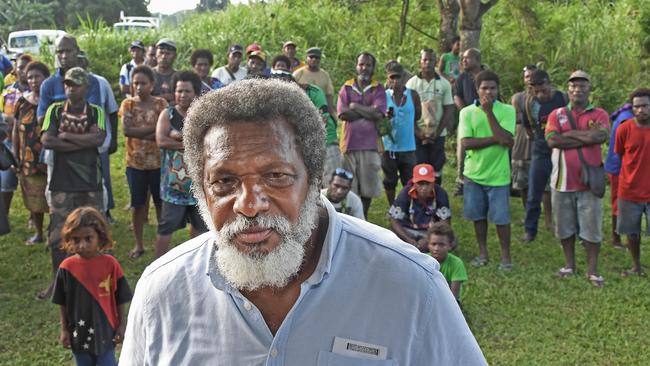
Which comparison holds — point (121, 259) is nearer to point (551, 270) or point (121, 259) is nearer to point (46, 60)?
point (551, 270)

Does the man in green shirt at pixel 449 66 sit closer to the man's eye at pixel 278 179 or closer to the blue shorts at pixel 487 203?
the blue shorts at pixel 487 203

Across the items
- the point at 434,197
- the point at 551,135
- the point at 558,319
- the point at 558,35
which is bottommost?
the point at 558,319

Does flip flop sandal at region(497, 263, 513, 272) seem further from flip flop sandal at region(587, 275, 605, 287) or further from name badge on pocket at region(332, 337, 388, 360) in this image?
name badge on pocket at region(332, 337, 388, 360)

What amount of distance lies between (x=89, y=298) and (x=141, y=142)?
3.08 metres

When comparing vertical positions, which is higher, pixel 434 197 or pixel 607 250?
pixel 434 197

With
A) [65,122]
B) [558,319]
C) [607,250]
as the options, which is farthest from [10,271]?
[607,250]

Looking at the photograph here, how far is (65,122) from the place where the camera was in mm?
6496

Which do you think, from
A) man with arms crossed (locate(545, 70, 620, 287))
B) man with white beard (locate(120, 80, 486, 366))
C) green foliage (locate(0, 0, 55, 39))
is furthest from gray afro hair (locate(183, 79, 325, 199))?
green foliage (locate(0, 0, 55, 39))

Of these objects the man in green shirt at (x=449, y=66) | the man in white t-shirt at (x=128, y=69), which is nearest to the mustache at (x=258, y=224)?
the man in white t-shirt at (x=128, y=69)

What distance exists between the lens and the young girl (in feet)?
15.7

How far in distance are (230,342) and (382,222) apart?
23.6 ft

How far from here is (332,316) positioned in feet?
6.48

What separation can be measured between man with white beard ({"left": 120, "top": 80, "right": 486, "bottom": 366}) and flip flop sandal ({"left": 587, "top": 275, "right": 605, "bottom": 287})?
5607 millimetres

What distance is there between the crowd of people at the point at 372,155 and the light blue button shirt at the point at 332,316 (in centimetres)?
287
